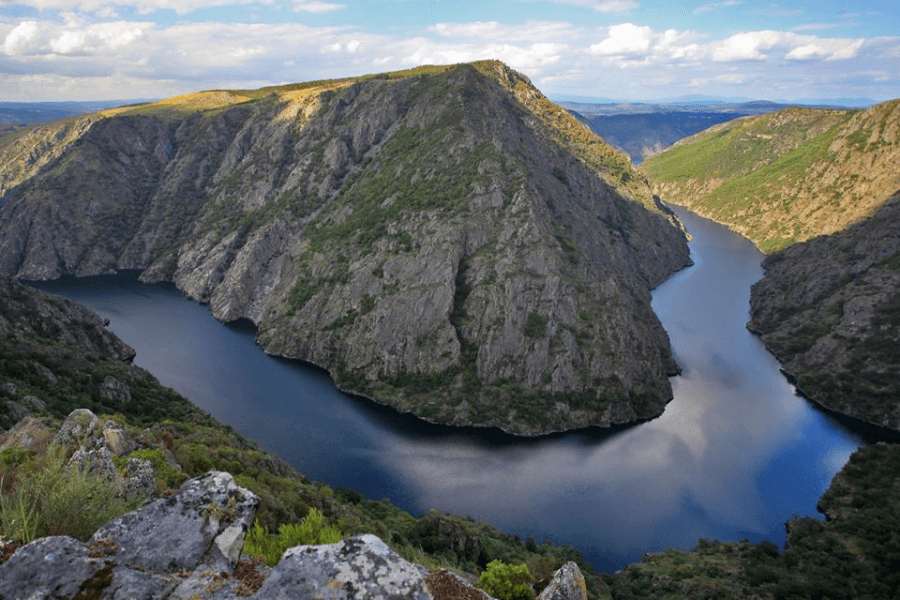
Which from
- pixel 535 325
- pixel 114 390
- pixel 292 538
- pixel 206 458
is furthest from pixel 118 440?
pixel 535 325

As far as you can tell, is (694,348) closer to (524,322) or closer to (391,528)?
(524,322)

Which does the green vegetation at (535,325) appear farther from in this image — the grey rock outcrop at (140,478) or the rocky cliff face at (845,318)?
the grey rock outcrop at (140,478)

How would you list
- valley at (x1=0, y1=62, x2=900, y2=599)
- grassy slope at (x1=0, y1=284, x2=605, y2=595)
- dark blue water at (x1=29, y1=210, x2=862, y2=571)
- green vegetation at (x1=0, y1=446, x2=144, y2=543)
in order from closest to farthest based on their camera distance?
green vegetation at (x1=0, y1=446, x2=144, y2=543)
grassy slope at (x1=0, y1=284, x2=605, y2=595)
valley at (x1=0, y1=62, x2=900, y2=599)
dark blue water at (x1=29, y1=210, x2=862, y2=571)

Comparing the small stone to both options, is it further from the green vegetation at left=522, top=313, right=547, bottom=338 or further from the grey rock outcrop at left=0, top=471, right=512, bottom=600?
the green vegetation at left=522, top=313, right=547, bottom=338

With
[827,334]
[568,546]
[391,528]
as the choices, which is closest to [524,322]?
[568,546]

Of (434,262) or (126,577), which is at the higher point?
(126,577)

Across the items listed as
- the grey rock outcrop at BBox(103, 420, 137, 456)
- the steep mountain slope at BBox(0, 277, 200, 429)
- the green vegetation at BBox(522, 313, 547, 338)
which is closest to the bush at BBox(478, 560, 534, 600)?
the grey rock outcrop at BBox(103, 420, 137, 456)
